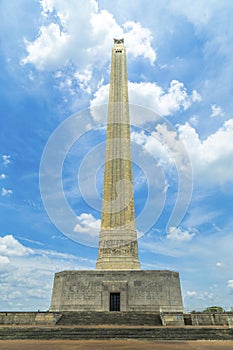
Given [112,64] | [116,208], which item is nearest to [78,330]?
[116,208]

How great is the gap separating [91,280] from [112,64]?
1965cm

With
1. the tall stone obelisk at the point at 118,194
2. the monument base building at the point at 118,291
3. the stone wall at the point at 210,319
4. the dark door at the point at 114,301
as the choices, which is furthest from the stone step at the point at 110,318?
the tall stone obelisk at the point at 118,194

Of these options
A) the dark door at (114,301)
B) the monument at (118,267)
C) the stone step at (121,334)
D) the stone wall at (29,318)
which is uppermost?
the monument at (118,267)

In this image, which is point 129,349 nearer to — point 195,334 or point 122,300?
point 195,334

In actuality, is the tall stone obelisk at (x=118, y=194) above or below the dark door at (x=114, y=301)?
above

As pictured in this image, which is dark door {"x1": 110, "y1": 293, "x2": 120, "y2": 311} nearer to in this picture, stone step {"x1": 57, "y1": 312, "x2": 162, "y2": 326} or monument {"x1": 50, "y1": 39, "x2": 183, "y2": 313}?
monument {"x1": 50, "y1": 39, "x2": 183, "y2": 313}

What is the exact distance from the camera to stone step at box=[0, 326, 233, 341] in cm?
1046

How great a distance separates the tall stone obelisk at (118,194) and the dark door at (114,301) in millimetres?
2163

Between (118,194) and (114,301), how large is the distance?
25.3 feet

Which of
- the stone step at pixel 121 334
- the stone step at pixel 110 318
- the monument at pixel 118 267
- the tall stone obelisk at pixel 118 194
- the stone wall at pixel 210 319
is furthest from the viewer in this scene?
the tall stone obelisk at pixel 118 194

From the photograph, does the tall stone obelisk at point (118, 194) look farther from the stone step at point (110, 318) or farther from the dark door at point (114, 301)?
the stone step at point (110, 318)

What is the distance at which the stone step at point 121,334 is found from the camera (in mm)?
10461

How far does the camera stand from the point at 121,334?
10.6 metres

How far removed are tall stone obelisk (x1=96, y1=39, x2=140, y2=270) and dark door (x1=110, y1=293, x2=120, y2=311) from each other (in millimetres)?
2163
